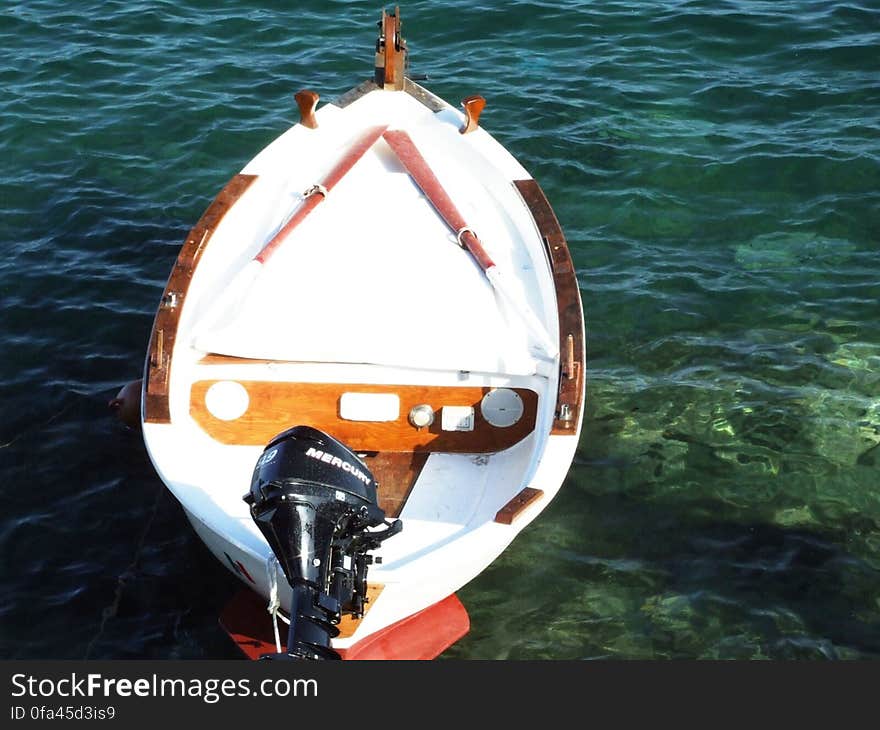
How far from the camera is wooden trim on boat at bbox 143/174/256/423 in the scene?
Answer: 24.3 feet

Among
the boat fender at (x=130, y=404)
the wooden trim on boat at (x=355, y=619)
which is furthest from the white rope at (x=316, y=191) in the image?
the wooden trim on boat at (x=355, y=619)

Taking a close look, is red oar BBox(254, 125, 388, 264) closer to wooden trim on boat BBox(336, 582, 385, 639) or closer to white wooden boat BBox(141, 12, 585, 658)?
white wooden boat BBox(141, 12, 585, 658)

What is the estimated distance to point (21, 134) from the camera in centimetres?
1336

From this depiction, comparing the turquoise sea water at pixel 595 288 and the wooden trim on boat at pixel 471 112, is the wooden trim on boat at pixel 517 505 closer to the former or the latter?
the turquoise sea water at pixel 595 288

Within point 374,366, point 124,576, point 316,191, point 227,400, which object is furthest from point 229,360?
point 316,191

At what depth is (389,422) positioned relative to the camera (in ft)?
26.8

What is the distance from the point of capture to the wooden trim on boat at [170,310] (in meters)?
7.39

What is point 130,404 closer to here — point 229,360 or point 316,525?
point 229,360

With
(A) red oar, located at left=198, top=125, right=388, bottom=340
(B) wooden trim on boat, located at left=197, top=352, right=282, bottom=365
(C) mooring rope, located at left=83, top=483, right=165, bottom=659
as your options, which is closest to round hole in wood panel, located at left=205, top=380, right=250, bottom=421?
(B) wooden trim on boat, located at left=197, top=352, right=282, bottom=365

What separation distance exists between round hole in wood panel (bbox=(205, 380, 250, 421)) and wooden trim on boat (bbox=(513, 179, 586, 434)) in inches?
94.7

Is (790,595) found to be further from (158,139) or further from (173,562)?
(158,139)

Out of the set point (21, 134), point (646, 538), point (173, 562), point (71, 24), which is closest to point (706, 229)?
point (646, 538)

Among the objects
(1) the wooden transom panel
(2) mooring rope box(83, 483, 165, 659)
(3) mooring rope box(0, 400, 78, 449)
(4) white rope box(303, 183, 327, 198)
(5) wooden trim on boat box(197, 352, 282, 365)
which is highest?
(4) white rope box(303, 183, 327, 198)

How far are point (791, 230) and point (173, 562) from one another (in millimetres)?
7375
